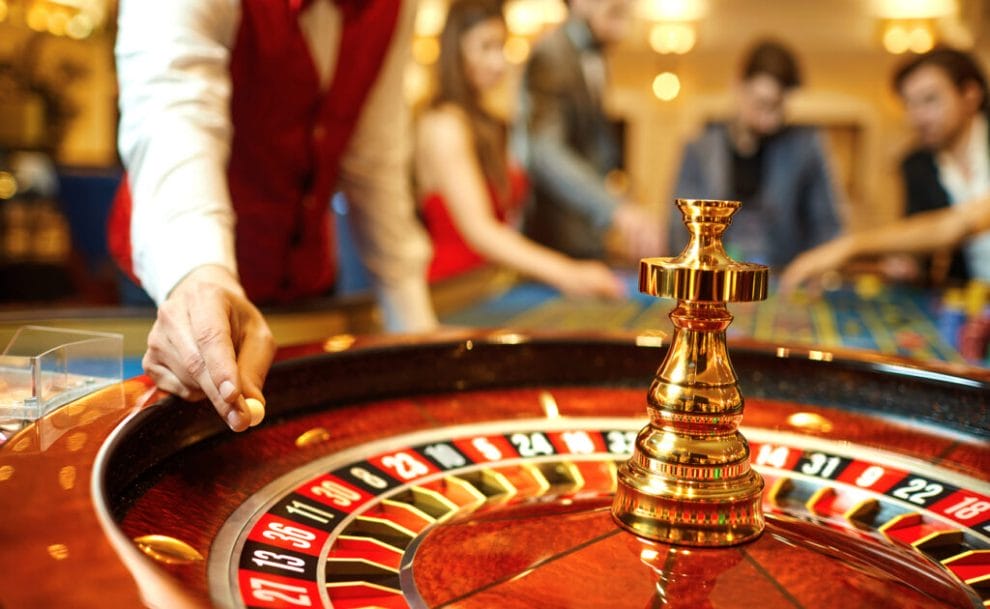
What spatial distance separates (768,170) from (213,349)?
5.55m

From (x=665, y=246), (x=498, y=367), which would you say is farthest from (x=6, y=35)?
(x=498, y=367)

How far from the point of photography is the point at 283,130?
1.58 metres

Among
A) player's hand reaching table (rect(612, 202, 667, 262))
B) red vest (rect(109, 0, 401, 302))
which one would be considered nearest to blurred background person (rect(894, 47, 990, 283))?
player's hand reaching table (rect(612, 202, 667, 262))

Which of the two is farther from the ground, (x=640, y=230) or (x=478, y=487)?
(x=478, y=487)

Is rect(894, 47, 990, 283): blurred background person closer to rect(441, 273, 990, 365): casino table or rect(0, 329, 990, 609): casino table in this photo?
rect(441, 273, 990, 365): casino table

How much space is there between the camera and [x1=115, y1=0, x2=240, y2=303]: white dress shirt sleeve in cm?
95

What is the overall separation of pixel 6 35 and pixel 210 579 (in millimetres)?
11979

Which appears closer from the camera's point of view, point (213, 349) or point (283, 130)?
point (213, 349)

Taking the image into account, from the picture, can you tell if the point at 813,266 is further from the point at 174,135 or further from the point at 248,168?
the point at 174,135

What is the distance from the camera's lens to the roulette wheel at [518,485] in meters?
0.58

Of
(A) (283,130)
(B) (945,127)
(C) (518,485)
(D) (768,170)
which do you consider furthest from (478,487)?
(D) (768,170)

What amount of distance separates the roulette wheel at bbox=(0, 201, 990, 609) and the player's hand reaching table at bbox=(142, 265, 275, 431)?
3 centimetres

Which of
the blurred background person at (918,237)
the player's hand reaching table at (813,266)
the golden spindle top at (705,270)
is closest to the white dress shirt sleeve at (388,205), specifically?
the golden spindle top at (705,270)

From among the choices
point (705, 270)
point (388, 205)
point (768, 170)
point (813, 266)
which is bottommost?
point (768, 170)
